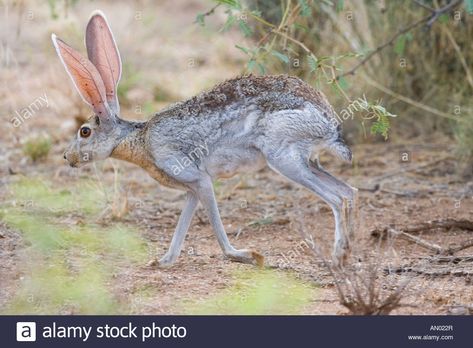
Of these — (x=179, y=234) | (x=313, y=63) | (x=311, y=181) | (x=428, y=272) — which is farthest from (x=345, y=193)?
(x=179, y=234)

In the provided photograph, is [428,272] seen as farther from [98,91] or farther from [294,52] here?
[98,91]


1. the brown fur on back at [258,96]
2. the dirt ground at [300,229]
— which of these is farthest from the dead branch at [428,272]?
the brown fur on back at [258,96]

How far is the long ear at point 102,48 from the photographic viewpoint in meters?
6.94

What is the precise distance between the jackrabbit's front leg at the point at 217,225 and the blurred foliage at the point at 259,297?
22 cm

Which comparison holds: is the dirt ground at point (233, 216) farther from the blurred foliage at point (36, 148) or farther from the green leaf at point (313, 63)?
the green leaf at point (313, 63)

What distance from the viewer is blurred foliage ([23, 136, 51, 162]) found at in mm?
10094

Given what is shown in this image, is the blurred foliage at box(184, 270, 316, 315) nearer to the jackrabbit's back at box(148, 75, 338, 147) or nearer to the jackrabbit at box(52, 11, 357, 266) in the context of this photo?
the jackrabbit at box(52, 11, 357, 266)

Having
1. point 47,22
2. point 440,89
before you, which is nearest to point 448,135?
point 440,89

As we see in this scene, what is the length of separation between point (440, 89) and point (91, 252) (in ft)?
15.5

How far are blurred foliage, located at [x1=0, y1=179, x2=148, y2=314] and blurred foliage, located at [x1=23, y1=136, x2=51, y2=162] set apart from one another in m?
0.91

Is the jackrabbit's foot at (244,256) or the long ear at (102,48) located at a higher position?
the long ear at (102,48)

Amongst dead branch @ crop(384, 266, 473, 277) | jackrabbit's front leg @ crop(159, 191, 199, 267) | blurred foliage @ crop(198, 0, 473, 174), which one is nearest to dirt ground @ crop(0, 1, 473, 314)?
dead branch @ crop(384, 266, 473, 277)

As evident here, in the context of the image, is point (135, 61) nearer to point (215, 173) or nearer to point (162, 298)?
point (215, 173)

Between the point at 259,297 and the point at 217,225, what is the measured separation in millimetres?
1025
